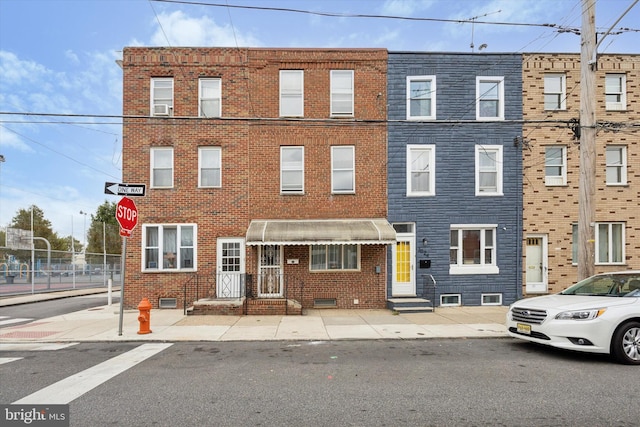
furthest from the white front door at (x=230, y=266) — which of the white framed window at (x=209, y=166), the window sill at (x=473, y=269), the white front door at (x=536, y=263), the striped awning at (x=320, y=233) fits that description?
the white front door at (x=536, y=263)

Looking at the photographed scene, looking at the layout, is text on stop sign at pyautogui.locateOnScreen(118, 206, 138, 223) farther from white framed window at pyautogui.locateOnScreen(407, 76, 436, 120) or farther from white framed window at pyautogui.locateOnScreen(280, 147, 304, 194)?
white framed window at pyautogui.locateOnScreen(407, 76, 436, 120)

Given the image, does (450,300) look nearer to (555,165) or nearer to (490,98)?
(555,165)

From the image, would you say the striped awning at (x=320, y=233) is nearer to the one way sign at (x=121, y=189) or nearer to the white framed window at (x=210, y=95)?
the one way sign at (x=121, y=189)

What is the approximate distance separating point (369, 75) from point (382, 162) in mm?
3114

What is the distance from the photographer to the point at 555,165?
13562 millimetres

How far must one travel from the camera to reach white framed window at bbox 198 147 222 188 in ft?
43.7

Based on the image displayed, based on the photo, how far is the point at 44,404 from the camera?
4.63m

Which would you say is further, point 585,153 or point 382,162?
point 382,162

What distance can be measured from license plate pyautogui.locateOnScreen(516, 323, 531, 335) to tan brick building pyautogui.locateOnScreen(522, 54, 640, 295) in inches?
265

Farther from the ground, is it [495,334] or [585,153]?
[585,153]

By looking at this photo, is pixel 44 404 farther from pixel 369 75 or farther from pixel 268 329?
pixel 369 75

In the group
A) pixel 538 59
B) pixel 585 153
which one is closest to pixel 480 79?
pixel 538 59
